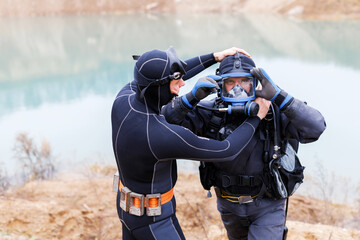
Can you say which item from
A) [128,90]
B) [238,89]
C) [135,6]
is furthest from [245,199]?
[135,6]

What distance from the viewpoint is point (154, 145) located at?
2.42m

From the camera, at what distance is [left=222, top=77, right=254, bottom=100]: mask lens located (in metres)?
2.93

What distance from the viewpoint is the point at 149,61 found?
2461 millimetres

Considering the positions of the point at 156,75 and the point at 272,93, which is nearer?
the point at 156,75

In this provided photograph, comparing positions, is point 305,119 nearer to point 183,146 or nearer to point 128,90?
point 183,146

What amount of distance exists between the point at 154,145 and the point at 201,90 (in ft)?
1.75

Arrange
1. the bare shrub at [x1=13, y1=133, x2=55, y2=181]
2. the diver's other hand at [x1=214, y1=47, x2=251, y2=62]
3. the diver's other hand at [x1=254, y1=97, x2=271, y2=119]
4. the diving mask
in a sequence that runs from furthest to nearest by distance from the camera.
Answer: the bare shrub at [x1=13, y1=133, x2=55, y2=181] → the diver's other hand at [x1=214, y1=47, x2=251, y2=62] → the diving mask → the diver's other hand at [x1=254, y1=97, x2=271, y2=119]

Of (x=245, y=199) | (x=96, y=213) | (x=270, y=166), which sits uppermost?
(x=270, y=166)

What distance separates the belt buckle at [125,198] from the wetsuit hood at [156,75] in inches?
24.0

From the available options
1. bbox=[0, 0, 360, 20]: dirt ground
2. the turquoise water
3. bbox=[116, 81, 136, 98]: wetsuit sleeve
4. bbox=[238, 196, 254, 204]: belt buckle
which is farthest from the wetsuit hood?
bbox=[0, 0, 360, 20]: dirt ground

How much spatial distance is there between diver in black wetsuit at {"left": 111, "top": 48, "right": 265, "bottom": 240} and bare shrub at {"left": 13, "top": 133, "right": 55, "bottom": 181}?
6.72 metres

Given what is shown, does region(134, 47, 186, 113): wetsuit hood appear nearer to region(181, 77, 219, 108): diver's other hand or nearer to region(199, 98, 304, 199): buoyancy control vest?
region(181, 77, 219, 108): diver's other hand

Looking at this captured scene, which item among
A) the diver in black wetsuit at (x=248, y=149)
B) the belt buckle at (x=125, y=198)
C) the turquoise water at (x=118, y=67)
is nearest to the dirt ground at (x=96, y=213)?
the diver in black wetsuit at (x=248, y=149)

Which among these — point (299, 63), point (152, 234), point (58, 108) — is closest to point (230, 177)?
point (152, 234)
